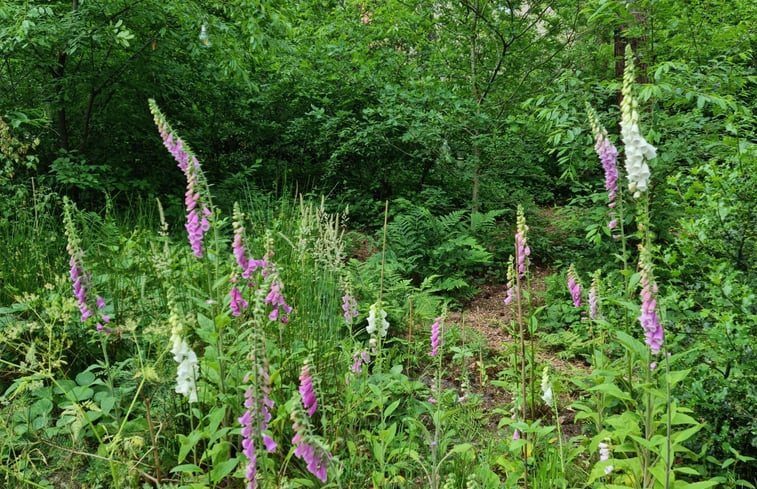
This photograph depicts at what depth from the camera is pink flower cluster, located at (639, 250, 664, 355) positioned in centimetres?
142

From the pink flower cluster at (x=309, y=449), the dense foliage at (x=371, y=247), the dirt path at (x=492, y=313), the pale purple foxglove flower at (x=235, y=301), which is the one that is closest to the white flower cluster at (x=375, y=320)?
the dense foliage at (x=371, y=247)

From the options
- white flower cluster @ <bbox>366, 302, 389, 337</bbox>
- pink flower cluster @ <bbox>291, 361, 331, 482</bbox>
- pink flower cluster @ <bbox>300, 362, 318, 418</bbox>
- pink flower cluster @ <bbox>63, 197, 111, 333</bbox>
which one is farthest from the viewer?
white flower cluster @ <bbox>366, 302, 389, 337</bbox>

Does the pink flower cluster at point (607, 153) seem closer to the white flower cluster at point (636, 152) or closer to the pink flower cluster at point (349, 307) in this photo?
the white flower cluster at point (636, 152)

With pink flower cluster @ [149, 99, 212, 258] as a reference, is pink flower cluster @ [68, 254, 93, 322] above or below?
below

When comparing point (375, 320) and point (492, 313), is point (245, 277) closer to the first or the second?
point (375, 320)

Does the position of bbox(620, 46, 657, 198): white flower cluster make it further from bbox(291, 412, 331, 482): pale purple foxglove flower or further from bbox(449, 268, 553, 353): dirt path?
bbox(449, 268, 553, 353): dirt path

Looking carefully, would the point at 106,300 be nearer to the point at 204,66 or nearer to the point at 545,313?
the point at 545,313

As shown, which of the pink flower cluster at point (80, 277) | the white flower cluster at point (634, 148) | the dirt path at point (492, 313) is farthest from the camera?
the dirt path at point (492, 313)

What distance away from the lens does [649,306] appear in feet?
4.71

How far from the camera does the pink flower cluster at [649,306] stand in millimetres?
1415

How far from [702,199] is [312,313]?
2276 millimetres

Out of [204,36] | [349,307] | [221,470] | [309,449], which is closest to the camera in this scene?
[309,449]

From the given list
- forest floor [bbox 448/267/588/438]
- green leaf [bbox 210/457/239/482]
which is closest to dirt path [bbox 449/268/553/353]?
forest floor [bbox 448/267/588/438]

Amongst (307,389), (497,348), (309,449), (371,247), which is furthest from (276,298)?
(371,247)
